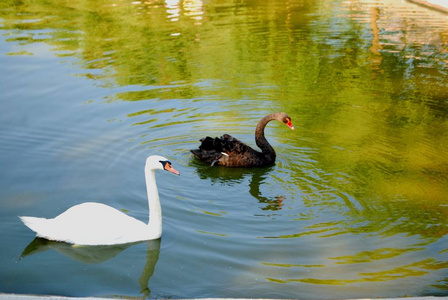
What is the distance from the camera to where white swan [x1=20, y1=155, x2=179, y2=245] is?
244 inches

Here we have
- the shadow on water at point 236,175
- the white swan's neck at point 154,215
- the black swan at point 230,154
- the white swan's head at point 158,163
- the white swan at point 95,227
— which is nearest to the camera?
the white swan at point 95,227

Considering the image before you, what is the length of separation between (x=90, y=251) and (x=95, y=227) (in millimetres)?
244

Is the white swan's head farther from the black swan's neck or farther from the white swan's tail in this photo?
the black swan's neck

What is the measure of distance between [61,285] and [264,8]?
54.5 feet

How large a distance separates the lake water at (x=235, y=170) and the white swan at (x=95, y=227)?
106 mm

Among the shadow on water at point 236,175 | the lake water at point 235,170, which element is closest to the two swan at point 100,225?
the lake water at point 235,170

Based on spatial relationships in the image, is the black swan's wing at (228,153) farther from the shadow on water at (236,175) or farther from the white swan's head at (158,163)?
the white swan's head at (158,163)

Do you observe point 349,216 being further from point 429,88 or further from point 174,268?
point 429,88

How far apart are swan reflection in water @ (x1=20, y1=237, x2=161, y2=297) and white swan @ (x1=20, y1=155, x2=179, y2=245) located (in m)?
0.06

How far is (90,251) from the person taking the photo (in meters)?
6.25

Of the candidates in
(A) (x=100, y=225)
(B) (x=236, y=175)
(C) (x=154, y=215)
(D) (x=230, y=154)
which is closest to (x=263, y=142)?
(D) (x=230, y=154)

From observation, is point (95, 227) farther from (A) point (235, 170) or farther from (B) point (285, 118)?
(B) point (285, 118)

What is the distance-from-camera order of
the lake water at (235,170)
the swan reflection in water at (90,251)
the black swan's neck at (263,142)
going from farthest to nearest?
1. the black swan's neck at (263,142)
2. the swan reflection in water at (90,251)
3. the lake water at (235,170)

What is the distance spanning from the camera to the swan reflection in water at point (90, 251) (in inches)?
240
